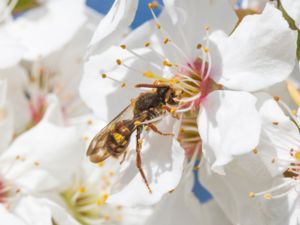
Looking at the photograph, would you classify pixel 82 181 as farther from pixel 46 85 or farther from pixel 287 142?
pixel 287 142

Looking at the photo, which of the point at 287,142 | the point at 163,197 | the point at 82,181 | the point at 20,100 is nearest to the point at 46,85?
the point at 20,100

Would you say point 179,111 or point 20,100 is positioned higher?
point 179,111

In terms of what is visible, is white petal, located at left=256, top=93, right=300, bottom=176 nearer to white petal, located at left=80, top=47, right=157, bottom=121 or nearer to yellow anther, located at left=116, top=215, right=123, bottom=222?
white petal, located at left=80, top=47, right=157, bottom=121

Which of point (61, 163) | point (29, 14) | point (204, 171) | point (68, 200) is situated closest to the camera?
point (204, 171)

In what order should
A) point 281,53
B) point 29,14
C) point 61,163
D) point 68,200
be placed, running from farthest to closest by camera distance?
1. point 29,14
2. point 68,200
3. point 61,163
4. point 281,53

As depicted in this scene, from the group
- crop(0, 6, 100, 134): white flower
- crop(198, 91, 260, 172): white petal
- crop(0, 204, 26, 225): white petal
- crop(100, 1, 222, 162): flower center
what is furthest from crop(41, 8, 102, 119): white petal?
crop(198, 91, 260, 172): white petal
